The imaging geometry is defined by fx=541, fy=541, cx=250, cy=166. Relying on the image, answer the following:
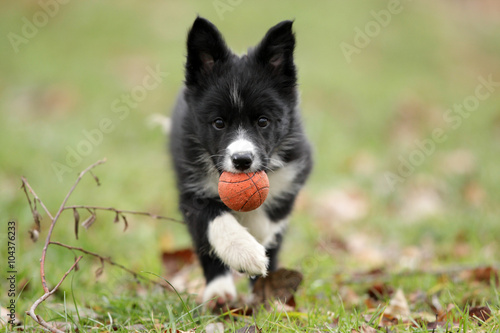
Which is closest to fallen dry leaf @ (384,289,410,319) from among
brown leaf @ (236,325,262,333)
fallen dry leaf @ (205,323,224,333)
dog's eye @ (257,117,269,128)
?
brown leaf @ (236,325,262,333)

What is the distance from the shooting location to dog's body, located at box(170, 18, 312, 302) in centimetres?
291

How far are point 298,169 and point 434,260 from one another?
1.51 meters

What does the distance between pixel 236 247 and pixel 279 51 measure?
120cm

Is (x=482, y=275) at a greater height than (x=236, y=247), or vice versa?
(x=236, y=247)

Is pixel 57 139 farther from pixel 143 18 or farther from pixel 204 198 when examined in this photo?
pixel 143 18

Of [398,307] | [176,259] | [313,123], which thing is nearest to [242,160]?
[398,307]

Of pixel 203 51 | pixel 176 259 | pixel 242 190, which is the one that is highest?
pixel 203 51

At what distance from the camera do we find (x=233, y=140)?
114 inches

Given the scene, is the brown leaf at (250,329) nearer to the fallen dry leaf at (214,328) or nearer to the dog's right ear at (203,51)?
the fallen dry leaf at (214,328)

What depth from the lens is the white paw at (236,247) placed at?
272cm

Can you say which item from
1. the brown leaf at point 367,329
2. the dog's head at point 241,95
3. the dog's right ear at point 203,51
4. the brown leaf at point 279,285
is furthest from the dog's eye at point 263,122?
the brown leaf at point 367,329

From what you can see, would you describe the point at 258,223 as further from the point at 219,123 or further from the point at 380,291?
the point at 380,291

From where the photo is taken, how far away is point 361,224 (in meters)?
5.29

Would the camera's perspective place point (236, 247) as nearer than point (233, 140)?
Yes
